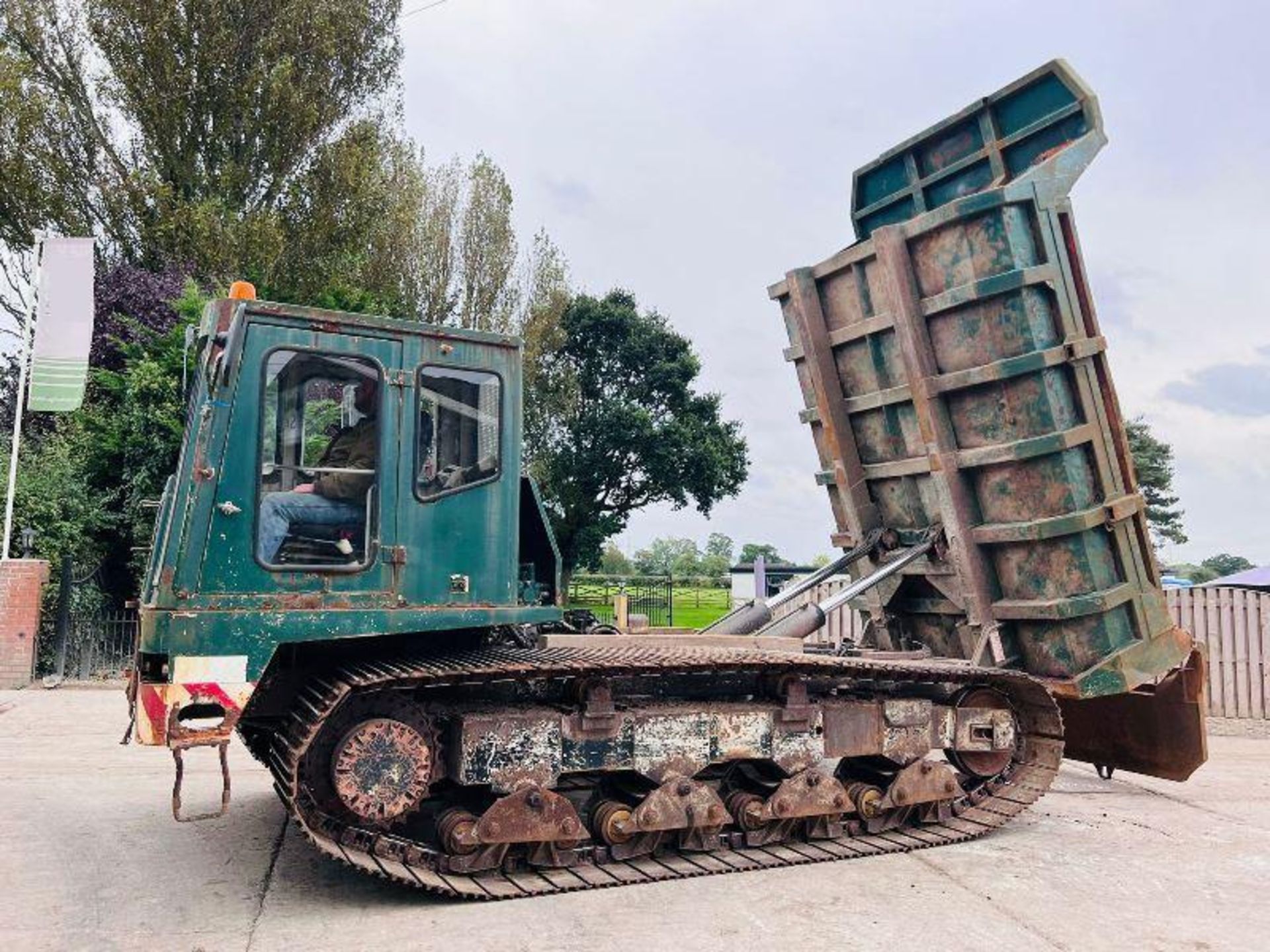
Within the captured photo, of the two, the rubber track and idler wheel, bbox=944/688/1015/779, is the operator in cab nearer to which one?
the rubber track

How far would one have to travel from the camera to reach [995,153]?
22.7ft

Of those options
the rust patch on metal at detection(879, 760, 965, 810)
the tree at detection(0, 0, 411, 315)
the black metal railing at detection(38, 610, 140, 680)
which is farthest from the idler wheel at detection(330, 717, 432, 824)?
the tree at detection(0, 0, 411, 315)

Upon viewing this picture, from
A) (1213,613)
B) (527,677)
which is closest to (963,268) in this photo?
(527,677)

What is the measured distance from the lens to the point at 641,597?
824 inches

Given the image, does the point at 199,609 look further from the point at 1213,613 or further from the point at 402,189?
the point at 402,189

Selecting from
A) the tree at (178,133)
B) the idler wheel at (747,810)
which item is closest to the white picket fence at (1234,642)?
the idler wheel at (747,810)

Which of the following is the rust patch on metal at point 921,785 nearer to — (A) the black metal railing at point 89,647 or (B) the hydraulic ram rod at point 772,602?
(B) the hydraulic ram rod at point 772,602

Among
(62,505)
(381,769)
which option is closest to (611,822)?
(381,769)

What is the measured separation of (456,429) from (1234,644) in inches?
445

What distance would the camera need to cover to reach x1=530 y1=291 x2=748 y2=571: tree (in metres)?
30.5

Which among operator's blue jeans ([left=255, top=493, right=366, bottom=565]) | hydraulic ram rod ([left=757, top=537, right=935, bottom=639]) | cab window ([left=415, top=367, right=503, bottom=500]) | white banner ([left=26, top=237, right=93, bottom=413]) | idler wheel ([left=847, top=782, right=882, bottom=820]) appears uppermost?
white banner ([left=26, top=237, right=93, bottom=413])

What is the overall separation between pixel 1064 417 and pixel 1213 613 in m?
8.13

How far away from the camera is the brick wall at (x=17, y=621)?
521 inches

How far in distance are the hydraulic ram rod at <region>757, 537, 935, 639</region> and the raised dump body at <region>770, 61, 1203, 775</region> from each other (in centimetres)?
16
